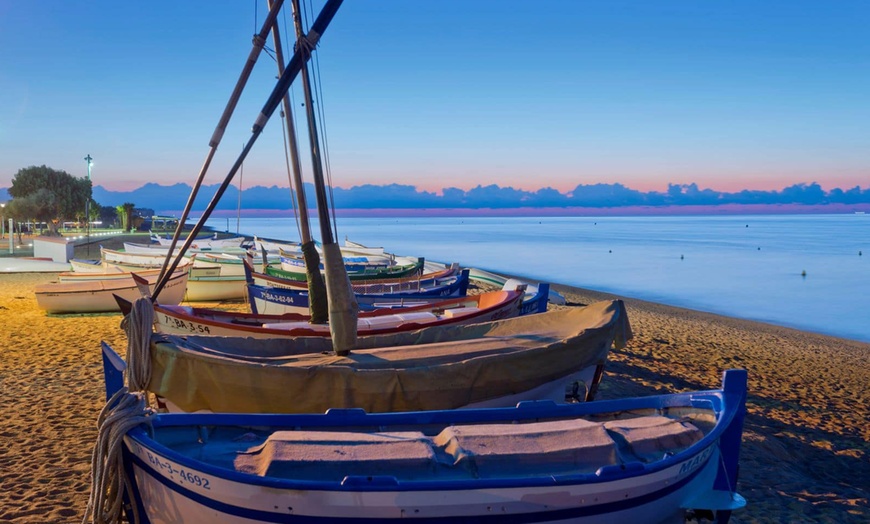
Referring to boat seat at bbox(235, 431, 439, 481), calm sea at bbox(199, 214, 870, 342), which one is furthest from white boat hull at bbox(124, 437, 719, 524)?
calm sea at bbox(199, 214, 870, 342)

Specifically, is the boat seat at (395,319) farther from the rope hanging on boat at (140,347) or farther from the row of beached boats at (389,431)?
the rope hanging on boat at (140,347)

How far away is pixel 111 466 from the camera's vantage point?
14.5 ft

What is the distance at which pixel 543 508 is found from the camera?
13.4 feet

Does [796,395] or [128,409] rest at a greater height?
[128,409]

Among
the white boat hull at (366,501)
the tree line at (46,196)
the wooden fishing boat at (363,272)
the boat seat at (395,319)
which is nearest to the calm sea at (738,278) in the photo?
the wooden fishing boat at (363,272)

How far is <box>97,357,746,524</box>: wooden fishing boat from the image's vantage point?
3.95m

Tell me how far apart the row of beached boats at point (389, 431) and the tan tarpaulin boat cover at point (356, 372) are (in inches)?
0.8

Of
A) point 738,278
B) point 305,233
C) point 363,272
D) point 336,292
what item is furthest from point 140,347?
point 738,278

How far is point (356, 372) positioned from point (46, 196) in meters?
68.2

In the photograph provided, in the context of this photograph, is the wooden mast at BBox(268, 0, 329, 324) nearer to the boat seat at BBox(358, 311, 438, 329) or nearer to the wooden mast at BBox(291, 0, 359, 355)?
the boat seat at BBox(358, 311, 438, 329)

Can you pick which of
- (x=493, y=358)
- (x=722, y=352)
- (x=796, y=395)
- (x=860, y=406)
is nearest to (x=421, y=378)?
(x=493, y=358)

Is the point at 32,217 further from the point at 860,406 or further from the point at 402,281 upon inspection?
the point at 860,406

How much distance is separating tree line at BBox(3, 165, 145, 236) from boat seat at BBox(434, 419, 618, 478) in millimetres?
64324

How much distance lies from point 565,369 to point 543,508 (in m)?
3.83
